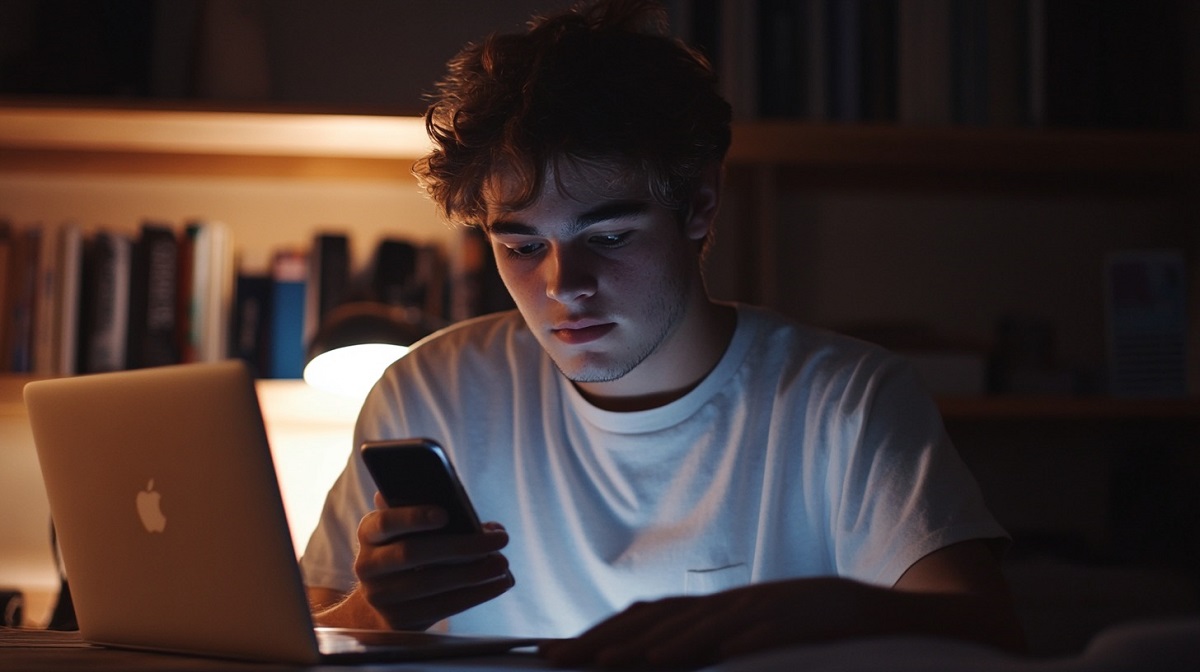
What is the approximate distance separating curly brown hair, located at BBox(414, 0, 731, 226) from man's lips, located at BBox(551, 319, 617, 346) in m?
0.15

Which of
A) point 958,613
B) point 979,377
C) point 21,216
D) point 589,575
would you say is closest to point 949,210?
point 979,377

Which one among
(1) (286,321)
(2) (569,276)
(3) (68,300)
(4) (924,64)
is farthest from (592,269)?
(3) (68,300)

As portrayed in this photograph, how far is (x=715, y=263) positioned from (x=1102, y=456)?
34.5 inches

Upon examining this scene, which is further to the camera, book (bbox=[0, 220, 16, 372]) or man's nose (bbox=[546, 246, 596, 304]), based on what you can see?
book (bbox=[0, 220, 16, 372])

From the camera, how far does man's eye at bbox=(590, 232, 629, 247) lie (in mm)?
1217

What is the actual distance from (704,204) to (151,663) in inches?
35.0

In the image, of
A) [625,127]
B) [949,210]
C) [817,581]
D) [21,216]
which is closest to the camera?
[817,581]

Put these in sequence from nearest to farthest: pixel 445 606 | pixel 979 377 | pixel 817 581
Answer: pixel 817 581 → pixel 445 606 → pixel 979 377

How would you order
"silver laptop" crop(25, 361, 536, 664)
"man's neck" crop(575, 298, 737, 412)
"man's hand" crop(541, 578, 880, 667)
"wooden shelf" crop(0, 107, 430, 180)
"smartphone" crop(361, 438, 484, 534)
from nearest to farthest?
"man's hand" crop(541, 578, 880, 667)
"silver laptop" crop(25, 361, 536, 664)
"smartphone" crop(361, 438, 484, 534)
"man's neck" crop(575, 298, 737, 412)
"wooden shelf" crop(0, 107, 430, 180)

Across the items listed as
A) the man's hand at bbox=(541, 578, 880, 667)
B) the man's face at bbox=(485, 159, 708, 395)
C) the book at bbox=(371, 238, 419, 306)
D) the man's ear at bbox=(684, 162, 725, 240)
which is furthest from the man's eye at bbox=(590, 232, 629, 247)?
the book at bbox=(371, 238, 419, 306)

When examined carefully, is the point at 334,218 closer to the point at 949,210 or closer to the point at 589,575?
the point at 589,575

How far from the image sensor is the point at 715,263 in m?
2.09

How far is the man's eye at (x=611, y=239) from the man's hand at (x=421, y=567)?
0.39 metres

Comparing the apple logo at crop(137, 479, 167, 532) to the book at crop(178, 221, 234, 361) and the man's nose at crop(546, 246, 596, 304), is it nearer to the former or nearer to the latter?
the man's nose at crop(546, 246, 596, 304)
